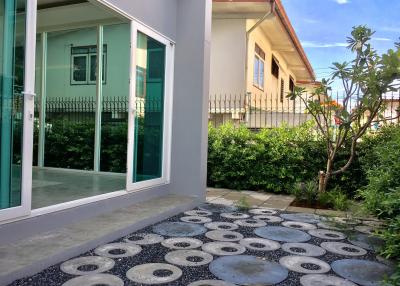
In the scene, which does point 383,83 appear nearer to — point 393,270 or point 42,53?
point 393,270

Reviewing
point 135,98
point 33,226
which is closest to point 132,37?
point 135,98

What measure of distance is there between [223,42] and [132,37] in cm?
606

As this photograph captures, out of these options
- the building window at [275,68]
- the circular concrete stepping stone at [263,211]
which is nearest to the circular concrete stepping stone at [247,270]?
the circular concrete stepping stone at [263,211]

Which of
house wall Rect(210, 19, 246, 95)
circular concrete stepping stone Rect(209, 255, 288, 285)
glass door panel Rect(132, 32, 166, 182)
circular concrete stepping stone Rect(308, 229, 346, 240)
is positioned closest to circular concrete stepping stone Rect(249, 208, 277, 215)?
circular concrete stepping stone Rect(308, 229, 346, 240)

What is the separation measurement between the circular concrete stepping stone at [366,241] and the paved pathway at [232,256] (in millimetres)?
10

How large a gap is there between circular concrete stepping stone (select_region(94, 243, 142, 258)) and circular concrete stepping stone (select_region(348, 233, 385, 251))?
2.37 m

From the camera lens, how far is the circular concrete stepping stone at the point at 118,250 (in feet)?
11.3

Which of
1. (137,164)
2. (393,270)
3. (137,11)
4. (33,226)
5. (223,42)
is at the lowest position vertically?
(393,270)

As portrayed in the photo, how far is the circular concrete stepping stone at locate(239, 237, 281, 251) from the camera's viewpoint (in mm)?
3816

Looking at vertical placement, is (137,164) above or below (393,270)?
above

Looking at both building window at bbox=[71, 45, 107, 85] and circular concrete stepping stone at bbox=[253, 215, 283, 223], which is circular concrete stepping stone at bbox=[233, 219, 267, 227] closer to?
circular concrete stepping stone at bbox=[253, 215, 283, 223]

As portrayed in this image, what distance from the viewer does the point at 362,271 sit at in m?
3.27

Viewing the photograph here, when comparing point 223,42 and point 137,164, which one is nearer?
point 137,164

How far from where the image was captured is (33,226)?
3.46 m
